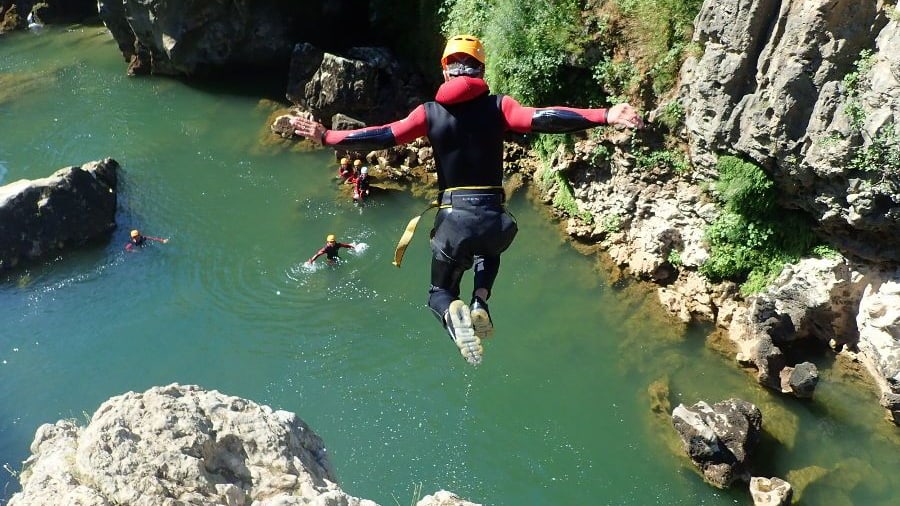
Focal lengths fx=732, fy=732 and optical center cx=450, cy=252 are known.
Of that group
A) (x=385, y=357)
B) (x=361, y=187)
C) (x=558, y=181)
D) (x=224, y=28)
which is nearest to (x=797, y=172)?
(x=558, y=181)

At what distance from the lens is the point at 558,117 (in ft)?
17.6

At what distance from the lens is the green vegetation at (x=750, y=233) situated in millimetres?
11031

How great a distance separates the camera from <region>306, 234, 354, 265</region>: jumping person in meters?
13.0

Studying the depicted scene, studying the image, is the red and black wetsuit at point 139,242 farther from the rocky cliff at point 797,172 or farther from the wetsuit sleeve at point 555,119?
the wetsuit sleeve at point 555,119

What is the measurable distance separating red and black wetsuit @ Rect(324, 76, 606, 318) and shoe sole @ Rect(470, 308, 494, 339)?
0.32 meters

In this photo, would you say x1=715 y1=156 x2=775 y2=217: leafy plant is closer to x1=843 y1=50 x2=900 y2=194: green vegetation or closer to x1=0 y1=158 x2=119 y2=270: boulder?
x1=843 y1=50 x2=900 y2=194: green vegetation

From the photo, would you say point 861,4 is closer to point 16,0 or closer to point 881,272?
point 881,272

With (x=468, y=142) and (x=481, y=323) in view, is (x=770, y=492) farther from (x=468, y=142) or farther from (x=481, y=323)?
(x=468, y=142)

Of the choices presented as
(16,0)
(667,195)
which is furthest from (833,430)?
(16,0)

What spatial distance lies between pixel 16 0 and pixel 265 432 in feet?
89.1

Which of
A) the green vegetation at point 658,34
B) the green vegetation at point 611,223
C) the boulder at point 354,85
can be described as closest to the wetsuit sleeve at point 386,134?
the green vegetation at point 658,34

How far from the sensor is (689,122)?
11.6m

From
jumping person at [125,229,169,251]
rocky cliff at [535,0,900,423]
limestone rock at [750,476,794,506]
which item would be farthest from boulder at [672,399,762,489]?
jumping person at [125,229,169,251]

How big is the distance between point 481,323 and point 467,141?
1.42 metres
